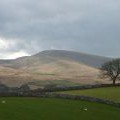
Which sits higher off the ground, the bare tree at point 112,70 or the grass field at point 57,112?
the bare tree at point 112,70

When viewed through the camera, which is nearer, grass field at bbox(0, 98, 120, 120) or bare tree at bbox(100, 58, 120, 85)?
grass field at bbox(0, 98, 120, 120)


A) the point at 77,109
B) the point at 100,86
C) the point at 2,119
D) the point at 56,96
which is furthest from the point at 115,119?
the point at 100,86

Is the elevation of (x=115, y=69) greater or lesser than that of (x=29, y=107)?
greater

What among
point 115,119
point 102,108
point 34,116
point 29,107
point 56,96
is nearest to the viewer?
point 34,116

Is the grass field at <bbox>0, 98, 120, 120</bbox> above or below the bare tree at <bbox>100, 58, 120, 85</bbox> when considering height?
below

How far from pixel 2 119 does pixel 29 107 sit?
Answer: 870cm

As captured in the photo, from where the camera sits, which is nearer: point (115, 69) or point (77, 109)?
point (77, 109)

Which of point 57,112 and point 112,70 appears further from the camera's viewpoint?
point 112,70

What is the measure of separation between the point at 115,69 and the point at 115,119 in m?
60.4

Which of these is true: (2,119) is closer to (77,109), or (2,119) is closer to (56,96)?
(77,109)

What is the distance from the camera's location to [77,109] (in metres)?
44.9

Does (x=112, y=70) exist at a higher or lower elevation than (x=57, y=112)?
higher

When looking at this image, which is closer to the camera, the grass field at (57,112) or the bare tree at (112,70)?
the grass field at (57,112)

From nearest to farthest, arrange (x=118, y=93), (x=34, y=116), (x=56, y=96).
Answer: (x=34, y=116) < (x=56, y=96) < (x=118, y=93)
